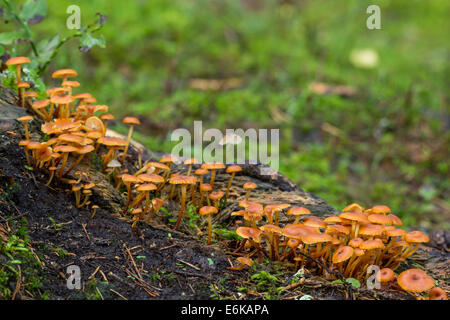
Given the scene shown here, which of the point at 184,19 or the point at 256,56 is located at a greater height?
the point at 184,19

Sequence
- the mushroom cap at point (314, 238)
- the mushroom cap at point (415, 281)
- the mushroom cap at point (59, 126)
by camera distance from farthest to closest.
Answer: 1. the mushroom cap at point (59, 126)
2. the mushroom cap at point (314, 238)
3. the mushroom cap at point (415, 281)

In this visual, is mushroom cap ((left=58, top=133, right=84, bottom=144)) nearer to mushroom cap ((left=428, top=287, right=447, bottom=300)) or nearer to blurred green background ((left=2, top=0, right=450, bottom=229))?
blurred green background ((left=2, top=0, right=450, bottom=229))

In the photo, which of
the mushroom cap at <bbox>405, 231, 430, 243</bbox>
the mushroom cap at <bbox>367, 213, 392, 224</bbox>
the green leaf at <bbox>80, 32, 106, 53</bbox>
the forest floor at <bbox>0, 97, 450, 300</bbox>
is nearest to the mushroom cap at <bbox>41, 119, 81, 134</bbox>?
the forest floor at <bbox>0, 97, 450, 300</bbox>

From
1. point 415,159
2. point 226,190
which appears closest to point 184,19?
point 415,159

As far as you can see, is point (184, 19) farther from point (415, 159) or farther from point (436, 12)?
point (436, 12)

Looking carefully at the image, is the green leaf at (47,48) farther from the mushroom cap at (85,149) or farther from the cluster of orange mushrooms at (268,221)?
the mushroom cap at (85,149)

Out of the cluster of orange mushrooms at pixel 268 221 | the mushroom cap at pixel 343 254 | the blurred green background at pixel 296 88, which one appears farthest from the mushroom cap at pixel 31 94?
the mushroom cap at pixel 343 254

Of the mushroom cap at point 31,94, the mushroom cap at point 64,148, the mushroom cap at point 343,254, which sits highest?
the mushroom cap at point 31,94
